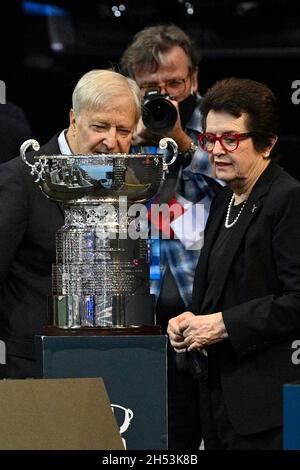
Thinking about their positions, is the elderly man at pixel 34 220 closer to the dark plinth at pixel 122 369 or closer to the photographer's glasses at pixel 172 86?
the dark plinth at pixel 122 369

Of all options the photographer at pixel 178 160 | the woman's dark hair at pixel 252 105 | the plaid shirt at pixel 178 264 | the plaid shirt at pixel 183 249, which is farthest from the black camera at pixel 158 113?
the woman's dark hair at pixel 252 105

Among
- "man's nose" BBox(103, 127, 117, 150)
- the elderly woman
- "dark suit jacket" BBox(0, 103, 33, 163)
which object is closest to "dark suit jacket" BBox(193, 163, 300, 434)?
the elderly woman

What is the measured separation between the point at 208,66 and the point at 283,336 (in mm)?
2014

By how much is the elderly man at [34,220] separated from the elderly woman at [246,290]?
223 mm

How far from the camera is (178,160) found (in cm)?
412

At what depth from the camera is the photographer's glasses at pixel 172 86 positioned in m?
4.17

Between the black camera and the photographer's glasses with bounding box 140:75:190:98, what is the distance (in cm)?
18

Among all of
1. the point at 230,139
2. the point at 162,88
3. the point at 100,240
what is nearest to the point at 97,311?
the point at 100,240

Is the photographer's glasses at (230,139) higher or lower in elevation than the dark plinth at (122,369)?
higher

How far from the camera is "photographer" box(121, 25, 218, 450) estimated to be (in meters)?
3.86

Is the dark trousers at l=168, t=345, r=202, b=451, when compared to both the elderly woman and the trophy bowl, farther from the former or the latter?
the trophy bowl

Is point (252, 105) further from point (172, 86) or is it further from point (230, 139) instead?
point (172, 86)
